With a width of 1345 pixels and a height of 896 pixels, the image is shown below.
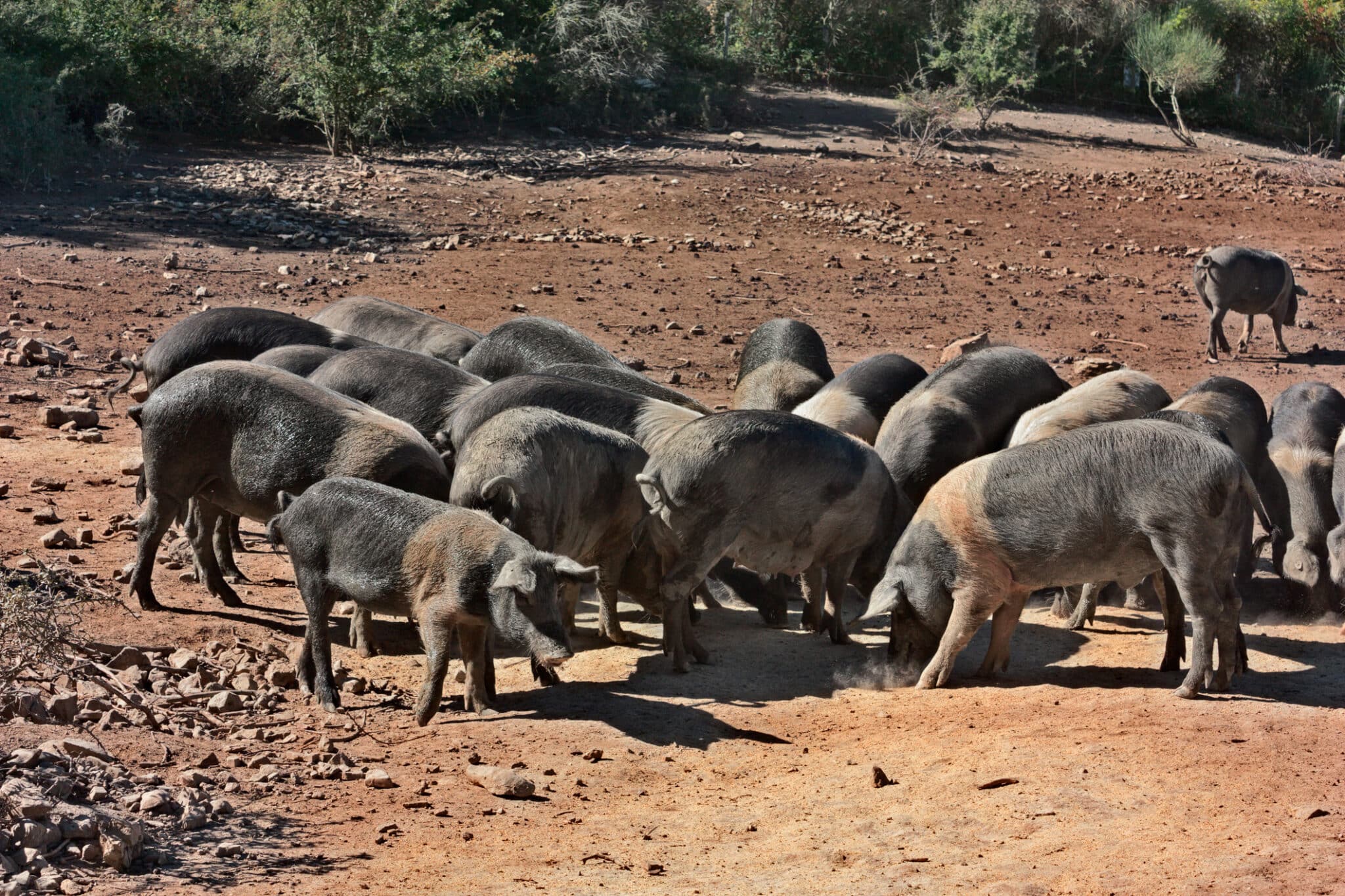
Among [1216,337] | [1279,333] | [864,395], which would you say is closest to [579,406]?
[864,395]

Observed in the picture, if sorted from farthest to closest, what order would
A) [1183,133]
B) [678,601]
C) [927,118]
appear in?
[1183,133] < [927,118] < [678,601]

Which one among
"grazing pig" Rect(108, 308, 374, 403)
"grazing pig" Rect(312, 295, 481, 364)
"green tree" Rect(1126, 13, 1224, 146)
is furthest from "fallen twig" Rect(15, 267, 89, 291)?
"green tree" Rect(1126, 13, 1224, 146)

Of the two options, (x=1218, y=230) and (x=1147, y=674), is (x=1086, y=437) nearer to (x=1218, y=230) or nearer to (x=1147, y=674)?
(x=1147, y=674)

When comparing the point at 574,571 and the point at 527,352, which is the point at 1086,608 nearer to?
the point at 574,571

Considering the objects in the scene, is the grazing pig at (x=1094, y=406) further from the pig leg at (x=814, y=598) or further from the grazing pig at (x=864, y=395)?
the pig leg at (x=814, y=598)

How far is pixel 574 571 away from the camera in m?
6.05

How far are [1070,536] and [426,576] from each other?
286 centimetres

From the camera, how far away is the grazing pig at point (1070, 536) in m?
6.63

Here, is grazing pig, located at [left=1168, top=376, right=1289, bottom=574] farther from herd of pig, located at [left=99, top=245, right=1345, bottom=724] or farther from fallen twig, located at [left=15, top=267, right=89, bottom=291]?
fallen twig, located at [left=15, top=267, right=89, bottom=291]

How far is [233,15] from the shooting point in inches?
845

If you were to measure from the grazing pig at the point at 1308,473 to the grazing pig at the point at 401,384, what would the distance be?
4.89 meters

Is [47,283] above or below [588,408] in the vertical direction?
below

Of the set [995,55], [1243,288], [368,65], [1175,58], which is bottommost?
[1243,288]

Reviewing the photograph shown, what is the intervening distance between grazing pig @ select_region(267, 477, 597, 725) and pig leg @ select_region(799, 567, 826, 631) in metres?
1.84
